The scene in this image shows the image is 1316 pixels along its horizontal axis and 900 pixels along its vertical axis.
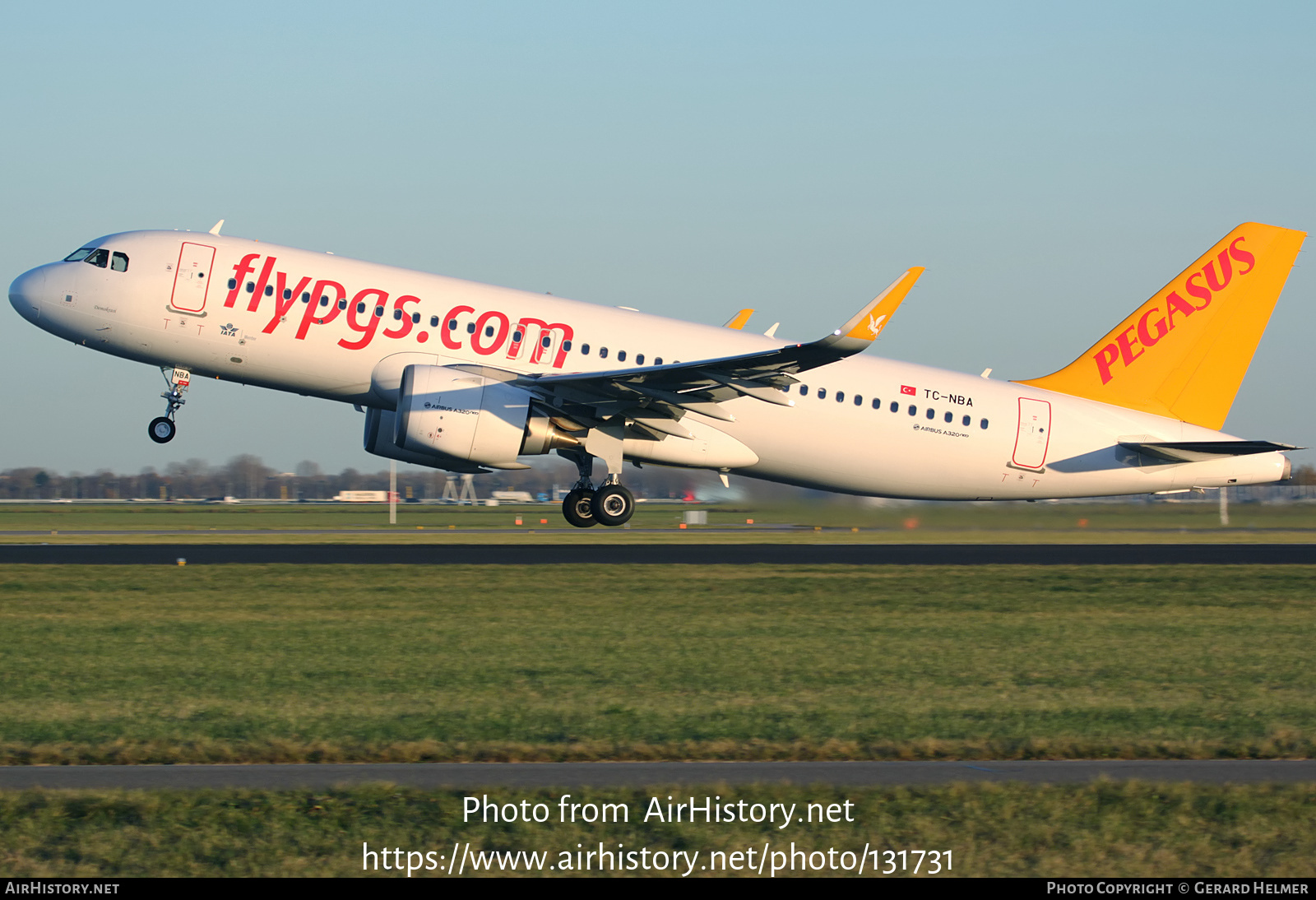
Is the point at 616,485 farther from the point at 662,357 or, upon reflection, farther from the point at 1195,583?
the point at 1195,583

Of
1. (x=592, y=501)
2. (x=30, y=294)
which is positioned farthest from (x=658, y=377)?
(x=30, y=294)

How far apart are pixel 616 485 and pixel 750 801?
66.3 feet

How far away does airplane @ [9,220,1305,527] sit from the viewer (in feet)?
85.3

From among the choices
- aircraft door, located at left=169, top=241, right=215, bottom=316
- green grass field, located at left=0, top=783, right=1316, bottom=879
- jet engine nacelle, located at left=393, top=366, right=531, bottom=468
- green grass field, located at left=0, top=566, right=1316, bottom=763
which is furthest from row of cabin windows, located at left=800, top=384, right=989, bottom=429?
green grass field, located at left=0, top=783, right=1316, bottom=879

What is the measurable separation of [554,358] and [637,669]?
14697 mm

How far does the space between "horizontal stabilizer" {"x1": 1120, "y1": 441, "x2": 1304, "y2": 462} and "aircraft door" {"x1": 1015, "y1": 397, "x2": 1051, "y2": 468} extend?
1986mm

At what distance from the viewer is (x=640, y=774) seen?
873 centimetres

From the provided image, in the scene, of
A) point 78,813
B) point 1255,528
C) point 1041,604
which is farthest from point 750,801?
point 1255,528

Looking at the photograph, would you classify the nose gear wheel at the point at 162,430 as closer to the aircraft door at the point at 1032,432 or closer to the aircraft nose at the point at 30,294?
the aircraft nose at the point at 30,294

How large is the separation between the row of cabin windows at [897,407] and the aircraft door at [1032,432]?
3.25 feet

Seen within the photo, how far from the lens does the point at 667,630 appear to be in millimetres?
16203

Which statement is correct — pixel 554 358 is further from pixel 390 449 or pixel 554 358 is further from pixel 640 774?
pixel 640 774

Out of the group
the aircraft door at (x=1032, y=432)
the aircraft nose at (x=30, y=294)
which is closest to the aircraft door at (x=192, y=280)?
the aircraft nose at (x=30, y=294)

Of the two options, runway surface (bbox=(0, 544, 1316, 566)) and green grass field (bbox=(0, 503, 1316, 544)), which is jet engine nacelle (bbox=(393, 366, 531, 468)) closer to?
runway surface (bbox=(0, 544, 1316, 566))
